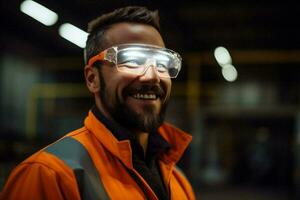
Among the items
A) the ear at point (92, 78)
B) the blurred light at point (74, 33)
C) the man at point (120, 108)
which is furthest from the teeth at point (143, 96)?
the blurred light at point (74, 33)

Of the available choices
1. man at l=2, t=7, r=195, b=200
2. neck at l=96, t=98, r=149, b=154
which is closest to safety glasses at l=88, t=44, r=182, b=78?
man at l=2, t=7, r=195, b=200

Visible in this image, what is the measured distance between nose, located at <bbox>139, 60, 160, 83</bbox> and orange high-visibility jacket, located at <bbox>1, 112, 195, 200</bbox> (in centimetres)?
15

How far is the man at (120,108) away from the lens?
3.38 feet

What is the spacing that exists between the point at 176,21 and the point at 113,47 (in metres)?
0.39

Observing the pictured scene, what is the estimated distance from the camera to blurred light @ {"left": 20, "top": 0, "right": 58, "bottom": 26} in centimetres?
112

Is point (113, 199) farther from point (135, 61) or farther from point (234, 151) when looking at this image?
point (234, 151)

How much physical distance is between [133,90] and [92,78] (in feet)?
0.38

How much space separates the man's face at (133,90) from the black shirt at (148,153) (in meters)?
0.02

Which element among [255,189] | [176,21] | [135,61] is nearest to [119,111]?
[135,61]

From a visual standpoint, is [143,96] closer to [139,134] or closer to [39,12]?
[139,134]

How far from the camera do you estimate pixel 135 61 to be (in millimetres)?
1058

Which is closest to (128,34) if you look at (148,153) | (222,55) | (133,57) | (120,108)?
(133,57)

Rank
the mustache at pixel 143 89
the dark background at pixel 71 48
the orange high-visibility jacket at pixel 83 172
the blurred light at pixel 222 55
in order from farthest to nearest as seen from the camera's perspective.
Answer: the blurred light at pixel 222 55 < the dark background at pixel 71 48 < the mustache at pixel 143 89 < the orange high-visibility jacket at pixel 83 172

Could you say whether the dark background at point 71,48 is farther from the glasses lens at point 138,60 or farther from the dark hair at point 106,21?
the glasses lens at point 138,60
